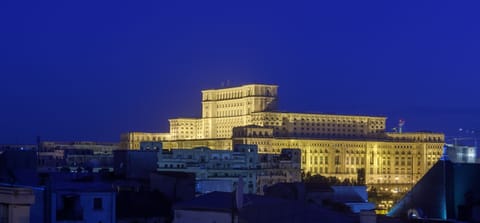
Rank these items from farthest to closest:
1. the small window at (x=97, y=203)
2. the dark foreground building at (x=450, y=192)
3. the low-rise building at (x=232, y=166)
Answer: the low-rise building at (x=232, y=166) < the small window at (x=97, y=203) < the dark foreground building at (x=450, y=192)

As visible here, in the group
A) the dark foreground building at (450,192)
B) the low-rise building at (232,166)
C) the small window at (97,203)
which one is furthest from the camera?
the low-rise building at (232,166)

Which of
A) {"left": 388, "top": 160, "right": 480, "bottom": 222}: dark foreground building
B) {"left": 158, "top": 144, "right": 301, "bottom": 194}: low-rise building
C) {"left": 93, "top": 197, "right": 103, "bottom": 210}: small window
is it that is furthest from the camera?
{"left": 158, "top": 144, "right": 301, "bottom": 194}: low-rise building

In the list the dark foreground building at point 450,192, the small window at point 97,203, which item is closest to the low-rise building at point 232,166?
the small window at point 97,203

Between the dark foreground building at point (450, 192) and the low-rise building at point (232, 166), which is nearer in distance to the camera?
the dark foreground building at point (450, 192)

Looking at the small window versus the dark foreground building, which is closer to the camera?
the dark foreground building

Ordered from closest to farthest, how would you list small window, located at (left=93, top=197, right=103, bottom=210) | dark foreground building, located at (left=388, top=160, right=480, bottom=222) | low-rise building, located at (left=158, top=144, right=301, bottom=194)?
1. dark foreground building, located at (left=388, top=160, right=480, bottom=222)
2. small window, located at (left=93, top=197, right=103, bottom=210)
3. low-rise building, located at (left=158, top=144, right=301, bottom=194)

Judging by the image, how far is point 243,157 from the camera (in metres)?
143

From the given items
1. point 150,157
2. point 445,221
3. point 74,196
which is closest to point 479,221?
point 445,221

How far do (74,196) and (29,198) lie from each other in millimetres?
22452

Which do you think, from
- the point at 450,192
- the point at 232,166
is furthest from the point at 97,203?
the point at 232,166

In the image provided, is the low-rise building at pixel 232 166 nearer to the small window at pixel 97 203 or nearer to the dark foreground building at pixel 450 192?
the small window at pixel 97 203

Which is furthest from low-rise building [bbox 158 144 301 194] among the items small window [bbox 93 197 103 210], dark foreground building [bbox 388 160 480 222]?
dark foreground building [bbox 388 160 480 222]

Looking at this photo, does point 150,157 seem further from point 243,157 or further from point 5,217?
point 243,157

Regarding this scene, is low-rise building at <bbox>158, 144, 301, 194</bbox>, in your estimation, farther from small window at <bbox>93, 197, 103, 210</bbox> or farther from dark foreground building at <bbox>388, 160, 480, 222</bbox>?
dark foreground building at <bbox>388, 160, 480, 222</bbox>
